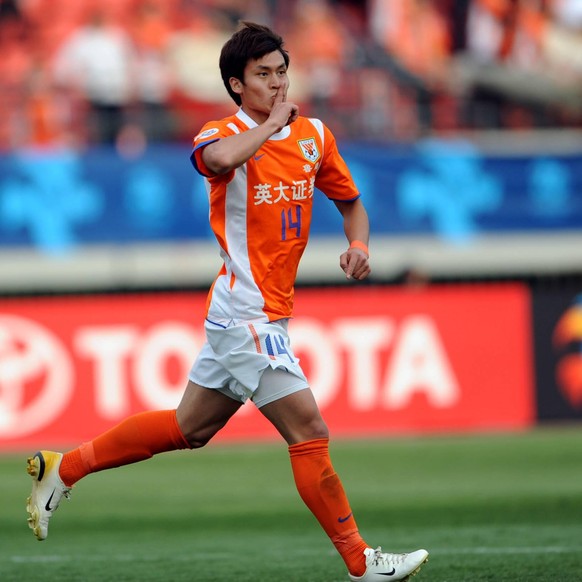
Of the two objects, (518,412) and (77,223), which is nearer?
(518,412)

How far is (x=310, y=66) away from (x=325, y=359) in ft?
16.8

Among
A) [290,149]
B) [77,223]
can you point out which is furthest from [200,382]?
[77,223]

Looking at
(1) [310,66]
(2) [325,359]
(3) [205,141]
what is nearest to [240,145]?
(3) [205,141]

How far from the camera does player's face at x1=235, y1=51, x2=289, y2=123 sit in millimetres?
4949

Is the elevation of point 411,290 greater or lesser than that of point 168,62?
lesser

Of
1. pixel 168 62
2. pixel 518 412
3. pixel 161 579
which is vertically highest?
pixel 168 62

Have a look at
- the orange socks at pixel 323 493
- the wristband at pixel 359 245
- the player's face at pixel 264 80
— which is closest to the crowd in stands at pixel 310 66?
the wristband at pixel 359 245

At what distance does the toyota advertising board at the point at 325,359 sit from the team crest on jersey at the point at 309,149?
309 inches

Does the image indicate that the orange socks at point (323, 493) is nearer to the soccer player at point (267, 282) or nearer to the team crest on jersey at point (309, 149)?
the soccer player at point (267, 282)

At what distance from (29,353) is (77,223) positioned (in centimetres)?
268

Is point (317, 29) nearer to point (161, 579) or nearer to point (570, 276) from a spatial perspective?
point (570, 276)

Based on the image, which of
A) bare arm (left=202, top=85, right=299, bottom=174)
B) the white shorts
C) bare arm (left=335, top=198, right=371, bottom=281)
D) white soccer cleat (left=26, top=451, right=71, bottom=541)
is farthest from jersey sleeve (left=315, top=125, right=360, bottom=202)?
white soccer cleat (left=26, top=451, right=71, bottom=541)

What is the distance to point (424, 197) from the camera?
617 inches

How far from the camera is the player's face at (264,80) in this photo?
4.95 m
